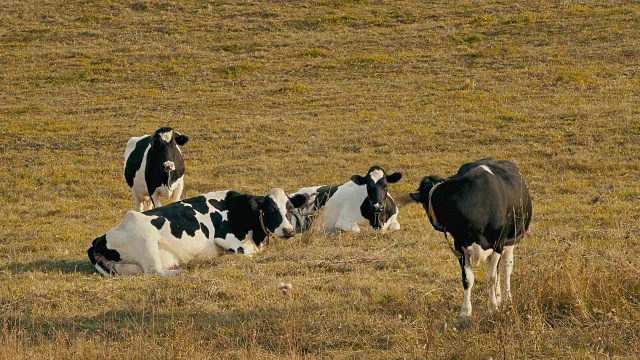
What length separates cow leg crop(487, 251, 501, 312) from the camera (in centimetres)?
991

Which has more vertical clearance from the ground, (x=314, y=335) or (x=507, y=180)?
(x=507, y=180)

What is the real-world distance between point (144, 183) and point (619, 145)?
41.1 ft

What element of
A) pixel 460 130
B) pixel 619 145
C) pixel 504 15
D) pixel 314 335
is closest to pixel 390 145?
pixel 460 130

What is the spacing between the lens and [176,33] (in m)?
43.5

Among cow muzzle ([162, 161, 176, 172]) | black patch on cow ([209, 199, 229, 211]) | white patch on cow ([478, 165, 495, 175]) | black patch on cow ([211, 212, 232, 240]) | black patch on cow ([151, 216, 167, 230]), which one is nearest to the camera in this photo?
white patch on cow ([478, 165, 495, 175])

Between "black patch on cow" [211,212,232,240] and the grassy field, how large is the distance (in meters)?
0.60

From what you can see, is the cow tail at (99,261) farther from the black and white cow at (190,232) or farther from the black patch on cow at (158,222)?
the black patch on cow at (158,222)

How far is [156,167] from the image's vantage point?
17891 millimetres

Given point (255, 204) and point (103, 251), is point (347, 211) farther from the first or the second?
point (103, 251)

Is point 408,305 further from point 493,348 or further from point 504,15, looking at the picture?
point 504,15

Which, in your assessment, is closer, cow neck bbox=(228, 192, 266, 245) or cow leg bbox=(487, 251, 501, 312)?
cow leg bbox=(487, 251, 501, 312)

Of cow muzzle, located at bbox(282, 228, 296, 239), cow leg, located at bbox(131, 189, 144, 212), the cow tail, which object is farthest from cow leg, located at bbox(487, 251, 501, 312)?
cow leg, located at bbox(131, 189, 144, 212)

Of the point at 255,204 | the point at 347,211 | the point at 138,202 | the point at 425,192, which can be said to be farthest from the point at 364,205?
the point at 425,192

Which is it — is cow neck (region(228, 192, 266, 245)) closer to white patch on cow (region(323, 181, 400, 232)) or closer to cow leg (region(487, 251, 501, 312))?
white patch on cow (region(323, 181, 400, 232))
